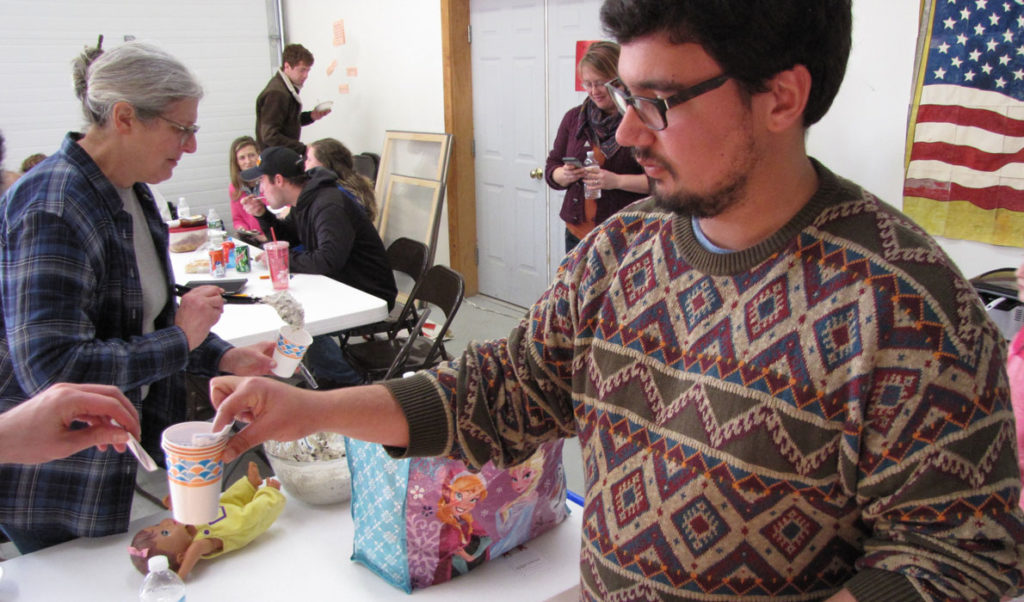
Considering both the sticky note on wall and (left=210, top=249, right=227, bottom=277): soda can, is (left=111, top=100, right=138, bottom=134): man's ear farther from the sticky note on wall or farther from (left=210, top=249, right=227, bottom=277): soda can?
the sticky note on wall

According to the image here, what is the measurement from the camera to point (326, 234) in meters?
3.78

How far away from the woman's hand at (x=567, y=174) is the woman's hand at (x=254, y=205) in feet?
5.45

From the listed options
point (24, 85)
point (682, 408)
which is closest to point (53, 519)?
point (682, 408)

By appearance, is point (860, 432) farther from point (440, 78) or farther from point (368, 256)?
point (440, 78)

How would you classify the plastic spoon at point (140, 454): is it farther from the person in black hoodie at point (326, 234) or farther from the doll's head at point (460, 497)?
the person in black hoodie at point (326, 234)

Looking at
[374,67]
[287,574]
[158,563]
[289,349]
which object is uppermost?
[374,67]

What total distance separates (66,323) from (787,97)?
1.57 meters

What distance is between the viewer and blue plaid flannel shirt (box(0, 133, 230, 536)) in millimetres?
1705

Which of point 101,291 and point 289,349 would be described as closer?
point 101,291

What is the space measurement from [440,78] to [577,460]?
3.42 metres

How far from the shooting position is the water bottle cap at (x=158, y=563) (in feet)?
4.79

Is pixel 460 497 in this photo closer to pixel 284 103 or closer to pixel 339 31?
pixel 284 103

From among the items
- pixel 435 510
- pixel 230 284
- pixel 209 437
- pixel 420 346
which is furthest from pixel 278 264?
pixel 209 437

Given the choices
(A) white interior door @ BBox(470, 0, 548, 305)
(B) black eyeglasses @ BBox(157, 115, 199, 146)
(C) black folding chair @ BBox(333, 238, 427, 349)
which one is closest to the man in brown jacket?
(A) white interior door @ BBox(470, 0, 548, 305)
